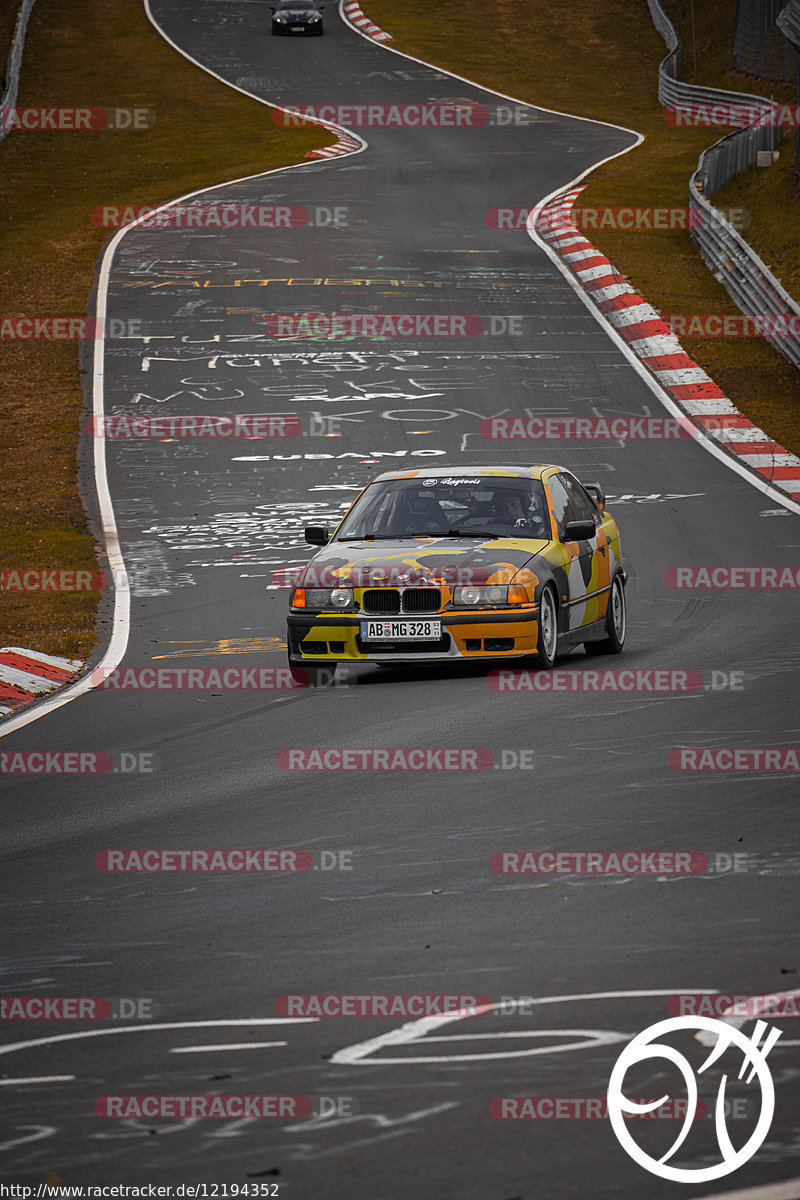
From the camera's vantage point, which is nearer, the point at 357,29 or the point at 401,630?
the point at 401,630

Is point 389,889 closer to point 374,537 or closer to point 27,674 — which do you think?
point 374,537

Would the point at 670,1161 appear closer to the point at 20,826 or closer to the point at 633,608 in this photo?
the point at 20,826

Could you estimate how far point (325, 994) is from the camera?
16.3ft

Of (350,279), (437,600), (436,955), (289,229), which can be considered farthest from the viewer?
(289,229)

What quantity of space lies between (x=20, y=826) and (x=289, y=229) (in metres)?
31.7

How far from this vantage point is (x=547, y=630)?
1129 cm

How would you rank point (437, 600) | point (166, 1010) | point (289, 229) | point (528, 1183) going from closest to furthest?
point (528, 1183) → point (166, 1010) → point (437, 600) → point (289, 229)

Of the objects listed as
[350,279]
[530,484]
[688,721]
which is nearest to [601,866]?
[688,721]

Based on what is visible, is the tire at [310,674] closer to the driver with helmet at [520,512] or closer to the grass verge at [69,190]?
the driver with helmet at [520,512]

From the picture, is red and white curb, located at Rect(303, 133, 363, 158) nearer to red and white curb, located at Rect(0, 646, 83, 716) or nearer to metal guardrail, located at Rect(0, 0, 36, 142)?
metal guardrail, located at Rect(0, 0, 36, 142)

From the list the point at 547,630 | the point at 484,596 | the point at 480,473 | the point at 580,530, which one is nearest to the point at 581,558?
the point at 580,530

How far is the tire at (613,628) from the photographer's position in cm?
1227

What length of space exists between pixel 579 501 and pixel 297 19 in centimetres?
5717

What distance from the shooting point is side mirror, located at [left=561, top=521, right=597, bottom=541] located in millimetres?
11695
